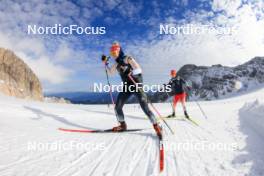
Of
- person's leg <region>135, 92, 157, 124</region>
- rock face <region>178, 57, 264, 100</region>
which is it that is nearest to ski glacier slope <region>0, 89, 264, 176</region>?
person's leg <region>135, 92, 157, 124</region>

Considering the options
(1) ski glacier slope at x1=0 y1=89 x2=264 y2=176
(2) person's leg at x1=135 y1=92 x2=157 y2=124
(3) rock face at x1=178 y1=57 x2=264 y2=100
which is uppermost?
(3) rock face at x1=178 y1=57 x2=264 y2=100

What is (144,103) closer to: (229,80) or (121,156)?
(121,156)

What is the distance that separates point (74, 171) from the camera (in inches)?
188

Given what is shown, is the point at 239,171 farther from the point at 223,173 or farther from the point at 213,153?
the point at 213,153

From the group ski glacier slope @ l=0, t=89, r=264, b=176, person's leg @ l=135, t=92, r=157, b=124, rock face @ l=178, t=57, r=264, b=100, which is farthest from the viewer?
rock face @ l=178, t=57, r=264, b=100

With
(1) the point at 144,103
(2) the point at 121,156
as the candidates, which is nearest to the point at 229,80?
(1) the point at 144,103

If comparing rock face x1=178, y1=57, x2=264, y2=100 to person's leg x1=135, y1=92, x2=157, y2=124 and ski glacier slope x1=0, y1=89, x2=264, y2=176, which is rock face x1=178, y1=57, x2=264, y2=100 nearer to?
person's leg x1=135, y1=92, x2=157, y2=124

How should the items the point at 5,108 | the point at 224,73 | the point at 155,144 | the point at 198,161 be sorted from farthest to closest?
the point at 224,73 → the point at 5,108 → the point at 155,144 → the point at 198,161

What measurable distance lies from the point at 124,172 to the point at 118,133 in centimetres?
391

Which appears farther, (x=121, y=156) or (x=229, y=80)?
(x=229, y=80)

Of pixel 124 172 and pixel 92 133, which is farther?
pixel 92 133

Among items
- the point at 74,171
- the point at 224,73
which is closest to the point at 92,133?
the point at 74,171

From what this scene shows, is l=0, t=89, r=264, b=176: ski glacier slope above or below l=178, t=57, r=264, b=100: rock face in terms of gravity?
below

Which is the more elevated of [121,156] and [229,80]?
[229,80]
